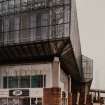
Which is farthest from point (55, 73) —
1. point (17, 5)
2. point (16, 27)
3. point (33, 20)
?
point (17, 5)

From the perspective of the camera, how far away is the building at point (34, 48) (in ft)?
121

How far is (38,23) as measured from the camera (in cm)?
3844

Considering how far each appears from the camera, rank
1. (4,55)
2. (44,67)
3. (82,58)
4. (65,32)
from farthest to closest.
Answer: (82,58) < (4,55) < (44,67) < (65,32)

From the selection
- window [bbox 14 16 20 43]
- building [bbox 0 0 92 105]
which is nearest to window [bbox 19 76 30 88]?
building [bbox 0 0 92 105]

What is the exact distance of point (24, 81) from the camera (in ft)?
130

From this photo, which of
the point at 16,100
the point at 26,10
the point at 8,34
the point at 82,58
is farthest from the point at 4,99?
the point at 82,58

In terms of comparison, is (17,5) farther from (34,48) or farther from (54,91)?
(54,91)

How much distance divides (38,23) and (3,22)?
16.9 ft

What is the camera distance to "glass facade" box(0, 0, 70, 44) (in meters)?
36.8

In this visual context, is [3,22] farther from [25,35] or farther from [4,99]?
[4,99]

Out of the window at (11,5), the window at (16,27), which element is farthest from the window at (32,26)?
the window at (11,5)

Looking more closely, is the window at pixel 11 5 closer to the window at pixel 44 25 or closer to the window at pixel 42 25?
the window at pixel 42 25

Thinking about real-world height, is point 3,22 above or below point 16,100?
above

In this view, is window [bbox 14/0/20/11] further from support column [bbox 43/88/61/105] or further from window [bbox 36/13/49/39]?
support column [bbox 43/88/61/105]
